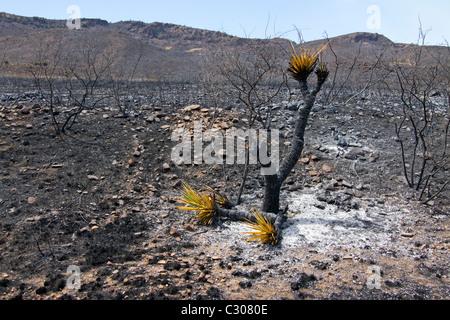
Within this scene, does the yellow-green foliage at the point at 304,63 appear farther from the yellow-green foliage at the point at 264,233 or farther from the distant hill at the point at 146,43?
the distant hill at the point at 146,43

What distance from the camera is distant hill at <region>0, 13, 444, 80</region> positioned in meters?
29.7

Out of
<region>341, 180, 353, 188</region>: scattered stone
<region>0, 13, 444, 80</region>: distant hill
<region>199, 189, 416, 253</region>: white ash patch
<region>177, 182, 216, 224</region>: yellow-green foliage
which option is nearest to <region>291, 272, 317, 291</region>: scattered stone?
<region>199, 189, 416, 253</region>: white ash patch

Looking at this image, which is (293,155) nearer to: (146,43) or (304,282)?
(304,282)

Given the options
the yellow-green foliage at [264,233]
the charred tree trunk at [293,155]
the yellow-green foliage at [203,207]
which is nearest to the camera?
the yellow-green foliage at [264,233]

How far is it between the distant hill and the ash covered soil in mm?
8413

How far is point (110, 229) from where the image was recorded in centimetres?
524

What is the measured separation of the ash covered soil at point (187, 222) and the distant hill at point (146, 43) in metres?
8.41

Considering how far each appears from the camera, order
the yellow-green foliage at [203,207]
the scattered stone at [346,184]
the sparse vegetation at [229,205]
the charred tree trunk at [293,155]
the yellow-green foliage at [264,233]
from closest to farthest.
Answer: the sparse vegetation at [229,205], the yellow-green foliage at [264,233], the charred tree trunk at [293,155], the yellow-green foliage at [203,207], the scattered stone at [346,184]

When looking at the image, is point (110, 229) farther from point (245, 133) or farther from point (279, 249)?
point (245, 133)

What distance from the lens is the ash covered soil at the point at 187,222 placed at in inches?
150

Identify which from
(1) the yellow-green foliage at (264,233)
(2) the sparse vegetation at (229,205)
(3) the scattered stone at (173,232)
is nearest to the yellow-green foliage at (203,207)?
(2) the sparse vegetation at (229,205)

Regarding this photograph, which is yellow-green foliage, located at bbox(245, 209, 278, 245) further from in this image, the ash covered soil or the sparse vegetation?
the ash covered soil

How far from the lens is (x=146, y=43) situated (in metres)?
44.8

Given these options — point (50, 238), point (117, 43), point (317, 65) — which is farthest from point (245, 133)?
point (117, 43)
